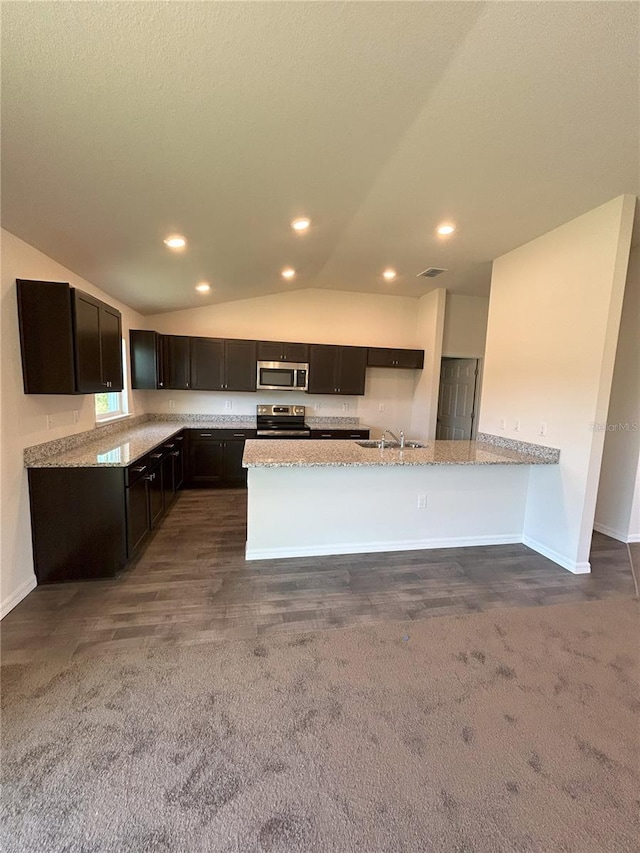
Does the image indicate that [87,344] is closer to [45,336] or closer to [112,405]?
[45,336]

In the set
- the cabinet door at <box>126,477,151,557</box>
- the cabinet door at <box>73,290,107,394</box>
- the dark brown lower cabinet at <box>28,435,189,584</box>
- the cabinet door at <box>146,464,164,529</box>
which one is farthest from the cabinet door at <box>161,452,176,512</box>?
→ the cabinet door at <box>73,290,107,394</box>

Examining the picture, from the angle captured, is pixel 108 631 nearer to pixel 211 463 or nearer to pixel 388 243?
pixel 211 463

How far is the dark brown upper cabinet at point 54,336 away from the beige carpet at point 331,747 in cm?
172

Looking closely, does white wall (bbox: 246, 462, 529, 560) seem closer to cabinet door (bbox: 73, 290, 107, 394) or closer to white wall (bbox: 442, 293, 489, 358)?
cabinet door (bbox: 73, 290, 107, 394)

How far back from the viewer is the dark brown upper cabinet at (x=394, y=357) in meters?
5.55

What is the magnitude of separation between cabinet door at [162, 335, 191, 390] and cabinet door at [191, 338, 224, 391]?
8 cm

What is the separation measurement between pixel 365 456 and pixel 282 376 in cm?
260

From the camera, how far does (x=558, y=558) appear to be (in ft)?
10.5

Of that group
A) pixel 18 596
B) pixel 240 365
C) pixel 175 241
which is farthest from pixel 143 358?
pixel 18 596

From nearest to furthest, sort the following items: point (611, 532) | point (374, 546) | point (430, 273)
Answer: point (374, 546), point (611, 532), point (430, 273)

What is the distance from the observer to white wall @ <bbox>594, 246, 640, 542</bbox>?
3588mm

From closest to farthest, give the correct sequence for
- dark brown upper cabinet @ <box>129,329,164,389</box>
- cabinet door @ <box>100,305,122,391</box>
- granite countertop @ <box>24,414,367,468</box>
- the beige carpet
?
the beige carpet
granite countertop @ <box>24,414,367,468</box>
cabinet door @ <box>100,305,122,391</box>
dark brown upper cabinet @ <box>129,329,164,389</box>

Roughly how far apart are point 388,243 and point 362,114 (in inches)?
74.9

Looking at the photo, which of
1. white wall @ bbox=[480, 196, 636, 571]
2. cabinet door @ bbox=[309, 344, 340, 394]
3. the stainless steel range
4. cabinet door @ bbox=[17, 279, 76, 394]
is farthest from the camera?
cabinet door @ bbox=[309, 344, 340, 394]
